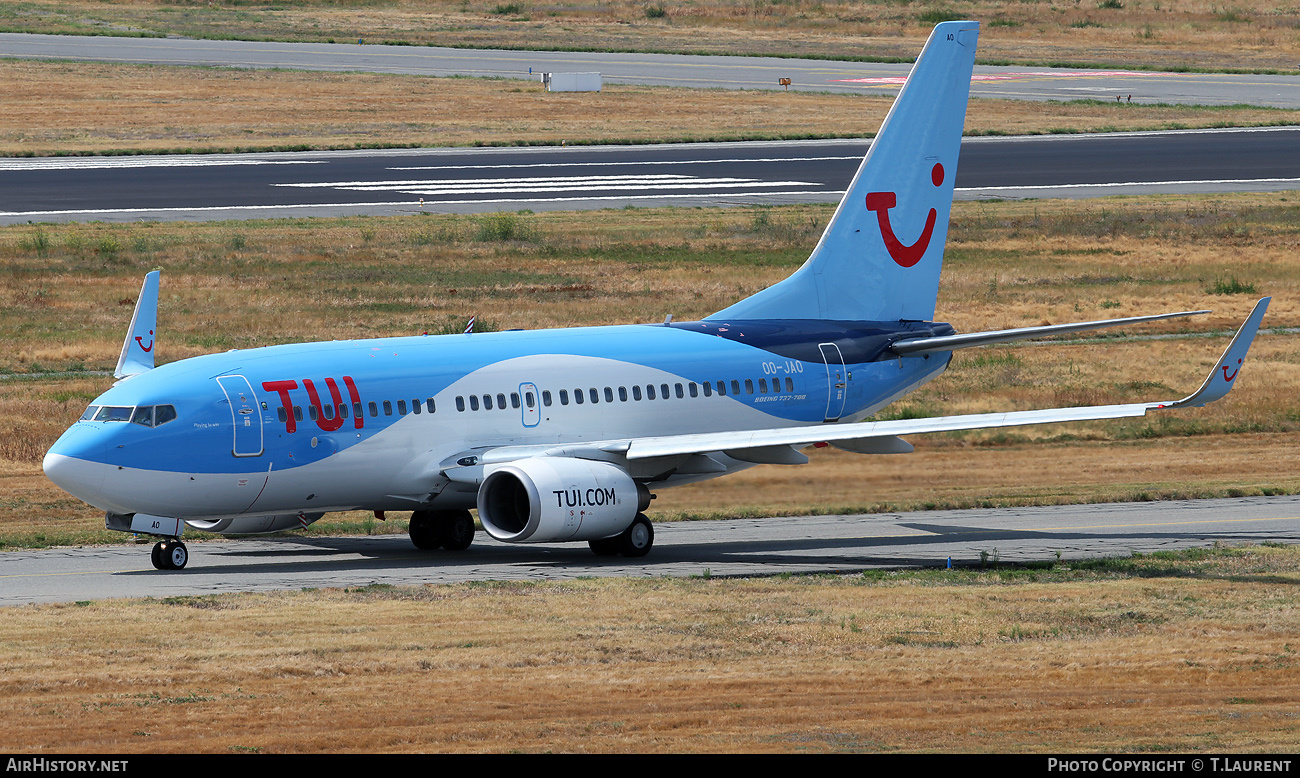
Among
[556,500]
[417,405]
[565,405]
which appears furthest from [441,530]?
[556,500]

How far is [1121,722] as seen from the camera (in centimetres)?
1906

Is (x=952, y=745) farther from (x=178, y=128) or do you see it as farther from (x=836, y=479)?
(x=178, y=128)

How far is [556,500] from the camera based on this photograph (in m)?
31.0

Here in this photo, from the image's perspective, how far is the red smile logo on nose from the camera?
38.4 meters

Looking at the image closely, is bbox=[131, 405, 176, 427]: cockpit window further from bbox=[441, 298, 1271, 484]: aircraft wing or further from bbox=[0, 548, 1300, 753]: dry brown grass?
bbox=[441, 298, 1271, 484]: aircraft wing

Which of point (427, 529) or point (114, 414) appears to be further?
point (427, 529)

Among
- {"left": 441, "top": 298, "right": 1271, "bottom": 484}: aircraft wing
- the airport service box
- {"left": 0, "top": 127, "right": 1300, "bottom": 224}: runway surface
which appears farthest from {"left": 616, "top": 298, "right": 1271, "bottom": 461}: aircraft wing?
the airport service box

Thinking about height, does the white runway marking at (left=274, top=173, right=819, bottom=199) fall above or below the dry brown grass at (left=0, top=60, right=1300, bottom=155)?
below

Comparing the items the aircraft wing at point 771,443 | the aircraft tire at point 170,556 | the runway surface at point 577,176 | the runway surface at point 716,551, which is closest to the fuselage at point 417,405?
the aircraft wing at point 771,443

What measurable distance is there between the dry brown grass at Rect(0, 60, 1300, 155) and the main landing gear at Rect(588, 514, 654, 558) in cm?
6898

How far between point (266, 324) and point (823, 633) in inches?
1380

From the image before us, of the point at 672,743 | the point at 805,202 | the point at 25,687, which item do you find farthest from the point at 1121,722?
the point at 805,202

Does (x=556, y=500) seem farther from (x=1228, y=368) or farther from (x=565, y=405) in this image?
(x=1228, y=368)

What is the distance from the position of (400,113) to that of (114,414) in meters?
81.8
